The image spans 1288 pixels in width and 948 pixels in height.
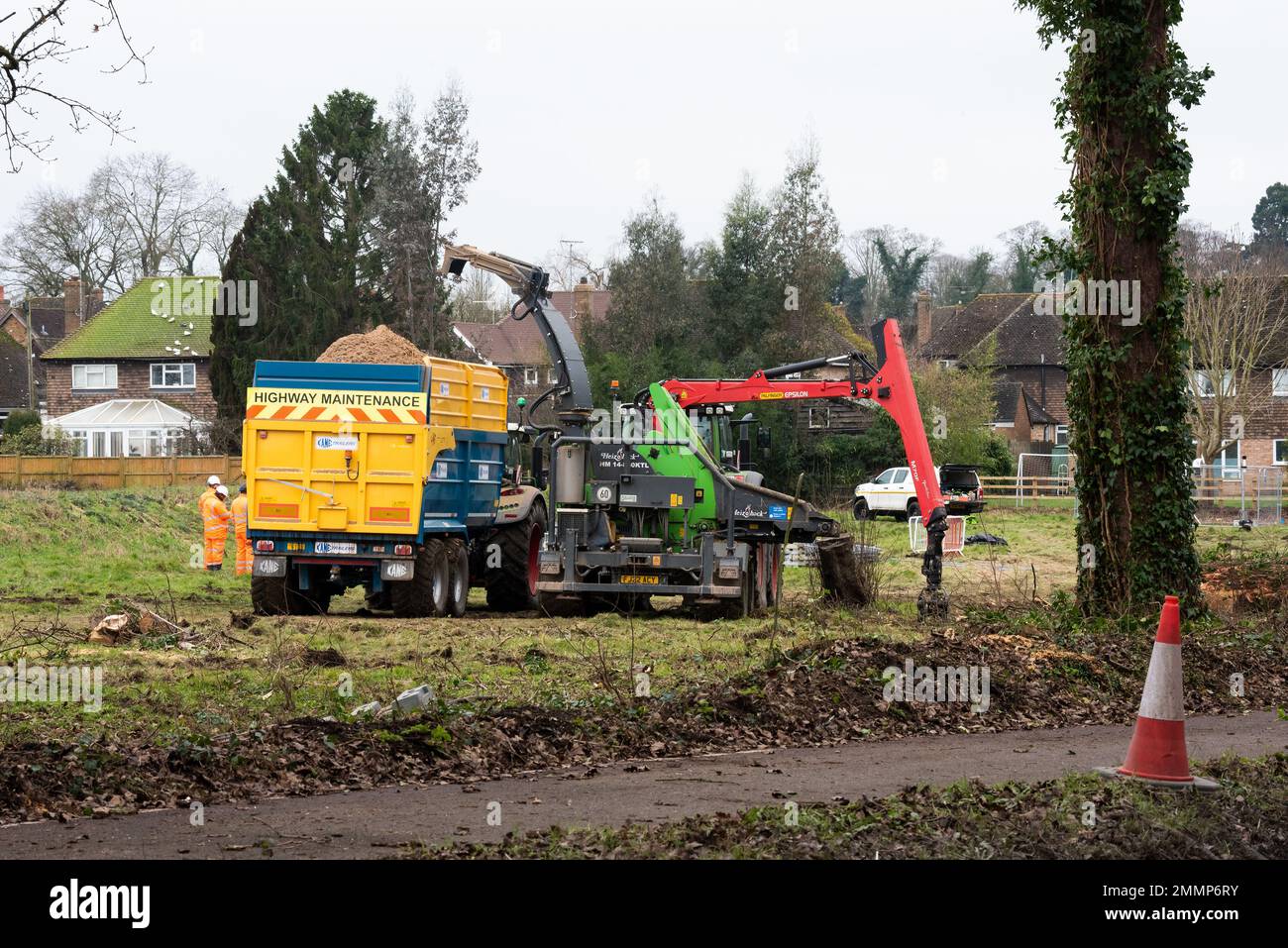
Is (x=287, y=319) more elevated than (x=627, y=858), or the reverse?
(x=287, y=319)

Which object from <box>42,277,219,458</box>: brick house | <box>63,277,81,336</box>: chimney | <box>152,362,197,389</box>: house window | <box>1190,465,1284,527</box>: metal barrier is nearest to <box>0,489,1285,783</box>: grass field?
<box>1190,465,1284,527</box>: metal barrier

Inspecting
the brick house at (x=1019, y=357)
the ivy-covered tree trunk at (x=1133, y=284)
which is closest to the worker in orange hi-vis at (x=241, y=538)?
the ivy-covered tree trunk at (x=1133, y=284)

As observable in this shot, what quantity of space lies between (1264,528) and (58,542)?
28.9 meters

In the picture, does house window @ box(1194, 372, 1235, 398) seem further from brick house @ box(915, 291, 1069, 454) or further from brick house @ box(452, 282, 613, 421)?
brick house @ box(452, 282, 613, 421)

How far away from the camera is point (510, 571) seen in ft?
68.1

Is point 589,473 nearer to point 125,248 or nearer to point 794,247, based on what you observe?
point 794,247

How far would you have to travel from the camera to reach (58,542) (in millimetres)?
26750

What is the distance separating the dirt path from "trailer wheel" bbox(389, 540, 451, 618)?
899 centimetres

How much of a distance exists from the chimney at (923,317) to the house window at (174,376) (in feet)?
116

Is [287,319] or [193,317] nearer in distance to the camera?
[287,319]

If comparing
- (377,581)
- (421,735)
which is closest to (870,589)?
(377,581)

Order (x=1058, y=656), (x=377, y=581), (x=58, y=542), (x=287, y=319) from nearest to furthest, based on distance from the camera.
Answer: (x=1058, y=656) < (x=377, y=581) < (x=58, y=542) < (x=287, y=319)

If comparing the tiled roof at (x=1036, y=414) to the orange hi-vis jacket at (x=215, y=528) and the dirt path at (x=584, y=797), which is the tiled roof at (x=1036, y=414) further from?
the dirt path at (x=584, y=797)
